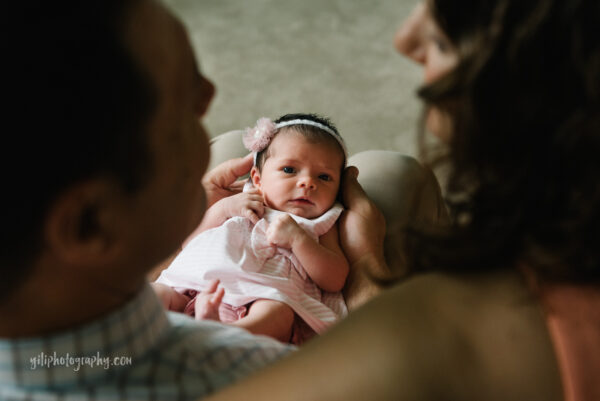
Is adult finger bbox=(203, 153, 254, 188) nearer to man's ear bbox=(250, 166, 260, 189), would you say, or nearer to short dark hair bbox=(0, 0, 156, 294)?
man's ear bbox=(250, 166, 260, 189)

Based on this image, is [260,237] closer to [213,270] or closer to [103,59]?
[213,270]

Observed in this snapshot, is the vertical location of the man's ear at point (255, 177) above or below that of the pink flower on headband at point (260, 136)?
below

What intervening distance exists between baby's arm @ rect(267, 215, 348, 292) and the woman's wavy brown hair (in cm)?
59

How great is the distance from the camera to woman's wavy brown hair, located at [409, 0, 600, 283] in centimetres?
45

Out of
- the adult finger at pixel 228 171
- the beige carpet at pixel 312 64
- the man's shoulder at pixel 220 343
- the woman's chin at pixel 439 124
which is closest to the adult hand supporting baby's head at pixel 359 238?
the adult finger at pixel 228 171

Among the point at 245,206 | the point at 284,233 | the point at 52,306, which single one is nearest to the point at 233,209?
the point at 245,206

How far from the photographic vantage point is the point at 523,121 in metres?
0.47

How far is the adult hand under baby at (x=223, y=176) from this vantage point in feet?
4.35

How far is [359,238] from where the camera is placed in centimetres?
120

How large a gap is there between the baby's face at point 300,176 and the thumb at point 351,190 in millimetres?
21

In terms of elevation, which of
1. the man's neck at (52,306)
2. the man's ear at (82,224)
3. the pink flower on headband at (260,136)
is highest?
the man's ear at (82,224)

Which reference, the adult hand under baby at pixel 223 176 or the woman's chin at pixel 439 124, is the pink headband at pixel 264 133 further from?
the woman's chin at pixel 439 124

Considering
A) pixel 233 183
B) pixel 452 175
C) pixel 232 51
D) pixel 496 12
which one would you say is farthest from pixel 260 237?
pixel 232 51

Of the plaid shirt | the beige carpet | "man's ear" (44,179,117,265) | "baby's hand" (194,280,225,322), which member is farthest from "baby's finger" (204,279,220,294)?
the beige carpet
